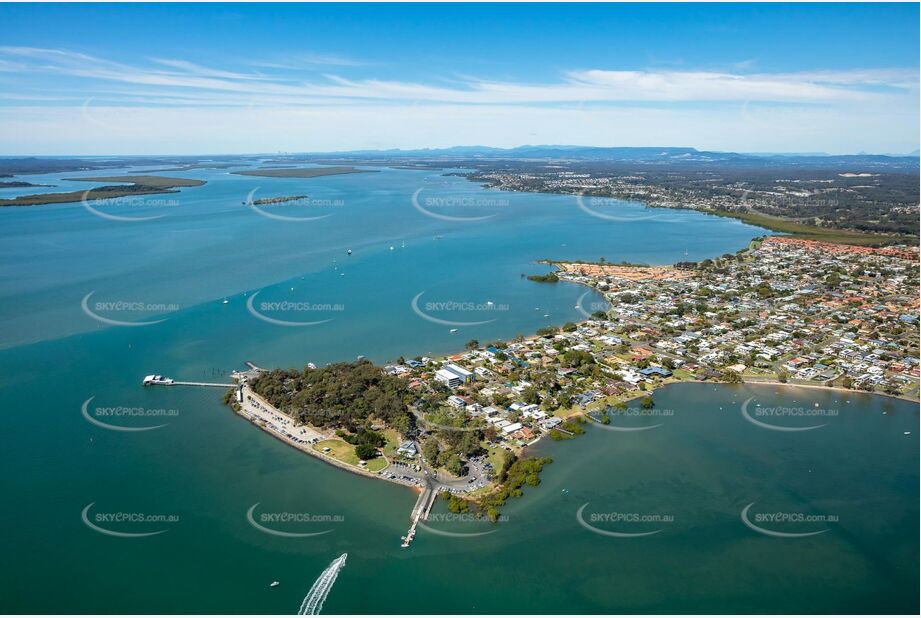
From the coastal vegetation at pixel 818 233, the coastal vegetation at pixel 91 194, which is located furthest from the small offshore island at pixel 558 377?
the coastal vegetation at pixel 91 194

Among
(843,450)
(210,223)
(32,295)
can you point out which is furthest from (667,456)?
(210,223)

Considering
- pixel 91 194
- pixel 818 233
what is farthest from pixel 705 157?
pixel 91 194

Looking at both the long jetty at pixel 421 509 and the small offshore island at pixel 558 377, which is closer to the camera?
the long jetty at pixel 421 509

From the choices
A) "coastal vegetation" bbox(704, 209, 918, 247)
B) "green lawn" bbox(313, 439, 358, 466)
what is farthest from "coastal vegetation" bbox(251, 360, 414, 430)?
"coastal vegetation" bbox(704, 209, 918, 247)

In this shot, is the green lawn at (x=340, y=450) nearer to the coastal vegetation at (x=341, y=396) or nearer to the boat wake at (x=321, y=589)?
the coastal vegetation at (x=341, y=396)

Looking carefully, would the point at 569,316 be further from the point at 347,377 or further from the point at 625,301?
the point at 347,377

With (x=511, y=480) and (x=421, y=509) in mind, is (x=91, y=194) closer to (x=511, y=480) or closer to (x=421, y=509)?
(x=421, y=509)

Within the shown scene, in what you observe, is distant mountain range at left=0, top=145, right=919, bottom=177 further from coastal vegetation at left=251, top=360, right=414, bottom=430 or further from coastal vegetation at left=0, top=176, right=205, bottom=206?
coastal vegetation at left=251, top=360, right=414, bottom=430
